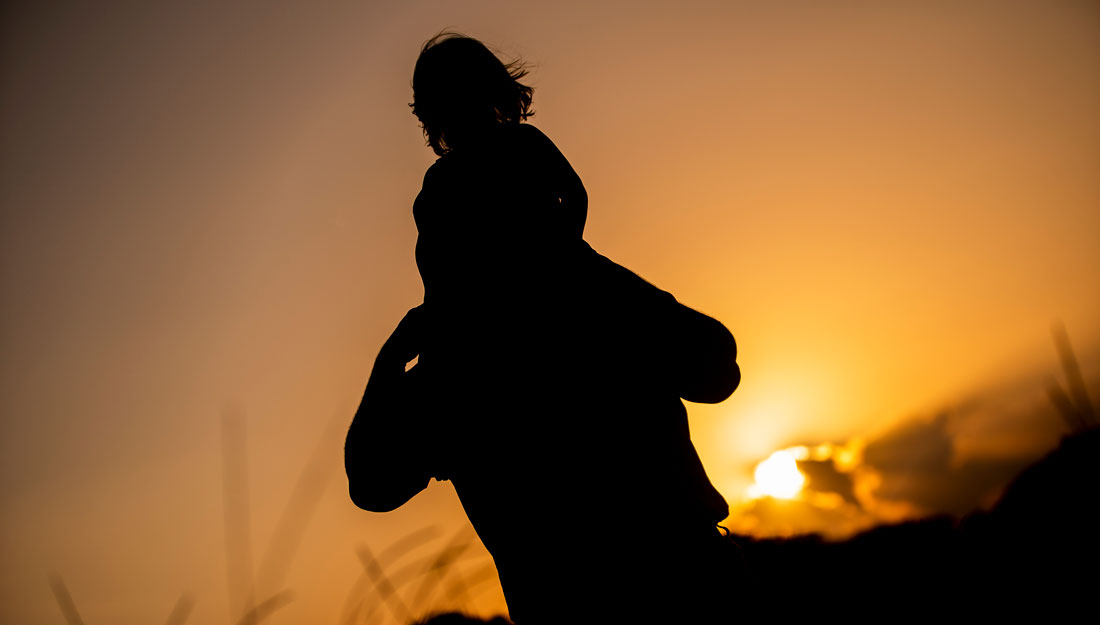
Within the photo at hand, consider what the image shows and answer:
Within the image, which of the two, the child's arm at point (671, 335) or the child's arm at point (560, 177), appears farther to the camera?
the child's arm at point (560, 177)

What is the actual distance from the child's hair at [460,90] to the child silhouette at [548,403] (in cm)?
20

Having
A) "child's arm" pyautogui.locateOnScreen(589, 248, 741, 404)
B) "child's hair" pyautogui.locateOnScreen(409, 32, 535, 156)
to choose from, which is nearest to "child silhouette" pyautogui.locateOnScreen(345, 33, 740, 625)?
"child's arm" pyautogui.locateOnScreen(589, 248, 741, 404)

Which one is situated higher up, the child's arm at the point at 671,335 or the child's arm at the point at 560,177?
the child's arm at the point at 560,177

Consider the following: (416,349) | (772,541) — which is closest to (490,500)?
(416,349)

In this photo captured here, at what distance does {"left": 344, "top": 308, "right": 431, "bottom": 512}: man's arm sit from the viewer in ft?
3.86

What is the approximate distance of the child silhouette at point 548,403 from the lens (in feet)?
3.37

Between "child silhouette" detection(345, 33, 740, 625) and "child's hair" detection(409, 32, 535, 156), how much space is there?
0.20 meters

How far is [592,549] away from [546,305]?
0.44 m

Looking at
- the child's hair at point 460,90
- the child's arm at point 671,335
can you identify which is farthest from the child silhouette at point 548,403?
the child's hair at point 460,90

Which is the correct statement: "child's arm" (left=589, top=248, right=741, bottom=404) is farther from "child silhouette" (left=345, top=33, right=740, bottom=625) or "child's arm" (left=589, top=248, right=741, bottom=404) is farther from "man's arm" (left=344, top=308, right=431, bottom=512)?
"man's arm" (left=344, top=308, right=431, bottom=512)

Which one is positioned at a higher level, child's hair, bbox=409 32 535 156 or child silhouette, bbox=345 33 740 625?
child's hair, bbox=409 32 535 156

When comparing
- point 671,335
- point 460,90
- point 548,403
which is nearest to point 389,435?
point 548,403

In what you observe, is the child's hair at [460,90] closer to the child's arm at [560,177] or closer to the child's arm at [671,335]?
the child's arm at [560,177]

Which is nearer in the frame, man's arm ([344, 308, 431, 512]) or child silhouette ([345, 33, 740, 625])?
child silhouette ([345, 33, 740, 625])
